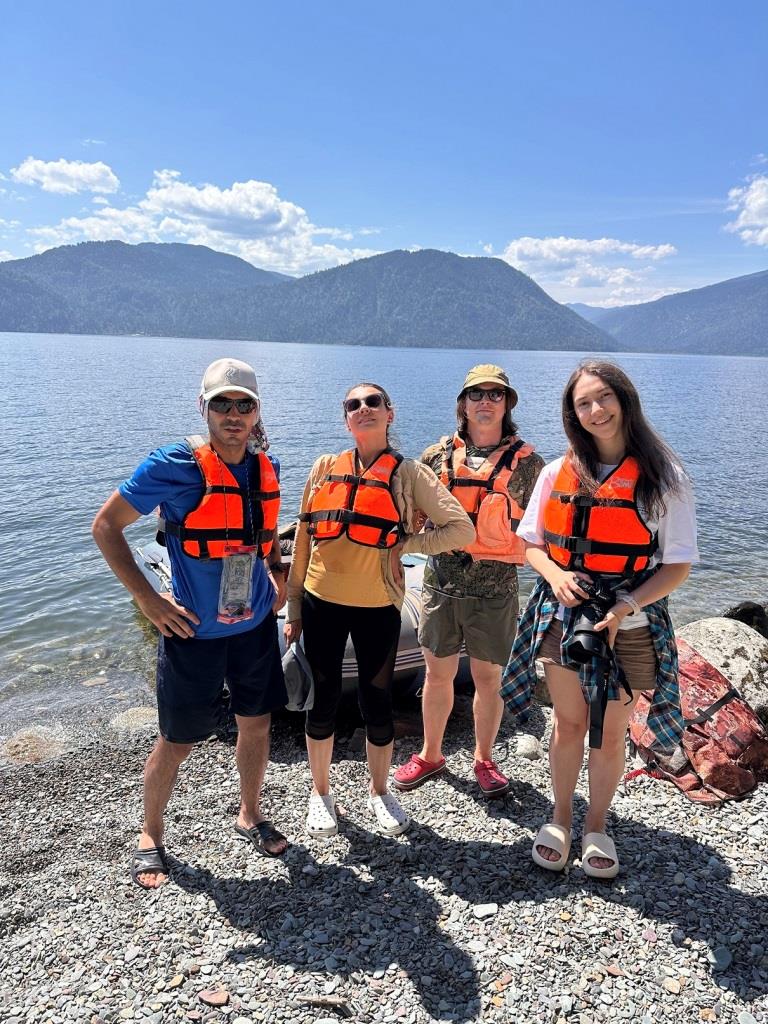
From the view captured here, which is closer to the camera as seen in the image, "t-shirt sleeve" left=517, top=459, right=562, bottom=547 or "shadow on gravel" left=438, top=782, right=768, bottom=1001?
"shadow on gravel" left=438, top=782, right=768, bottom=1001

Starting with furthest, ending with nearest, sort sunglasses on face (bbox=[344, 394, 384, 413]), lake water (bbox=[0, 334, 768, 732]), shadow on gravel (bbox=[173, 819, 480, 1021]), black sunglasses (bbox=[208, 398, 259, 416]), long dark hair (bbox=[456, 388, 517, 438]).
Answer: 1. lake water (bbox=[0, 334, 768, 732])
2. long dark hair (bbox=[456, 388, 517, 438])
3. sunglasses on face (bbox=[344, 394, 384, 413])
4. black sunglasses (bbox=[208, 398, 259, 416])
5. shadow on gravel (bbox=[173, 819, 480, 1021])

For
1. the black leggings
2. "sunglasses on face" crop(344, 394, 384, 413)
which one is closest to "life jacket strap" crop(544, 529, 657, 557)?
the black leggings

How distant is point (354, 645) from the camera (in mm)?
A: 3508

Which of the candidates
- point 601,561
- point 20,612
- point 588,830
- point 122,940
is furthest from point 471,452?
point 20,612

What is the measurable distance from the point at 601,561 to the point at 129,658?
7.19 metres

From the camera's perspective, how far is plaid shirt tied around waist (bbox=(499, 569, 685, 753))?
120 inches

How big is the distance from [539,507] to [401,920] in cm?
226

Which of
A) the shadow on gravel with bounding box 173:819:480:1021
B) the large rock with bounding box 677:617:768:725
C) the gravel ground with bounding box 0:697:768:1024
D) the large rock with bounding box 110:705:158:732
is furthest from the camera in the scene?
the large rock with bounding box 110:705:158:732

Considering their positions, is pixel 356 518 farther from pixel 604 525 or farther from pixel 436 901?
pixel 436 901

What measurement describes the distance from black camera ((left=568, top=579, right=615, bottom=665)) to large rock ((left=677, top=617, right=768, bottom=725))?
9.24 feet

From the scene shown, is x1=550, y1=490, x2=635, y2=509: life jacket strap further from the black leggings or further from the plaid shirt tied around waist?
the black leggings

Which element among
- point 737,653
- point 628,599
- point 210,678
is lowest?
point 737,653

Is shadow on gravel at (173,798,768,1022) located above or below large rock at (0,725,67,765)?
above

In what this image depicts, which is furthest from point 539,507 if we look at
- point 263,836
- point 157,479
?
point 263,836
